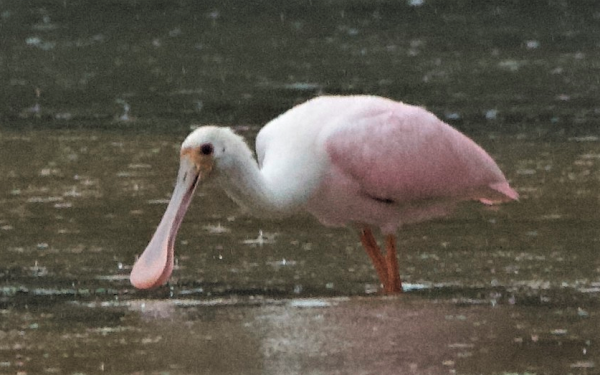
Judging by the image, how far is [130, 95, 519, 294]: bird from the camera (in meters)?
6.26

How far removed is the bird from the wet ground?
0.19 metres

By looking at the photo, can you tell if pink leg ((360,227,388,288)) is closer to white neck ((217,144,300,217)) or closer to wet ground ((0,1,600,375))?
wet ground ((0,1,600,375))

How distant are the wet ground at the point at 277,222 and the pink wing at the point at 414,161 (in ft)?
0.88

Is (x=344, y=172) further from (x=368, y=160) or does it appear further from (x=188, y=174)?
(x=188, y=174)

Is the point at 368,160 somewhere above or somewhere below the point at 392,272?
above

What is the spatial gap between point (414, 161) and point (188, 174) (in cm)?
140

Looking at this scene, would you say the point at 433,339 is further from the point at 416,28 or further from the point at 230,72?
the point at 416,28

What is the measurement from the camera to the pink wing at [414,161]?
7.11 m

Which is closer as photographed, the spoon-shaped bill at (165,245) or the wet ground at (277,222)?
the wet ground at (277,222)

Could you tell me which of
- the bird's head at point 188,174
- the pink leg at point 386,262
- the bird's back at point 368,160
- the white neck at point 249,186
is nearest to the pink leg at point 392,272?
the pink leg at point 386,262

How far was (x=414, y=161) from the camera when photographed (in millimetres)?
7301

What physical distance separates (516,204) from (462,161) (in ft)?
3.19

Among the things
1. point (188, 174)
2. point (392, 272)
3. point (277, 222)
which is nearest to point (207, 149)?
point (188, 174)

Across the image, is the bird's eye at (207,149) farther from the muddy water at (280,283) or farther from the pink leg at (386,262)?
the pink leg at (386,262)
